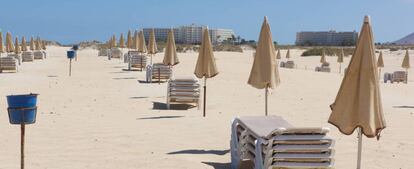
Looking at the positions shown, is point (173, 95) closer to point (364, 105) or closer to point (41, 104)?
point (41, 104)

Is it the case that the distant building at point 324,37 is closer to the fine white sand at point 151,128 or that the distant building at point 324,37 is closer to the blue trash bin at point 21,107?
the fine white sand at point 151,128

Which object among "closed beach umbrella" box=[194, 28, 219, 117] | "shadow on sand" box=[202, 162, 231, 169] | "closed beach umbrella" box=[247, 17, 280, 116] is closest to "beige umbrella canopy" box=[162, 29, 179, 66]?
"closed beach umbrella" box=[194, 28, 219, 117]

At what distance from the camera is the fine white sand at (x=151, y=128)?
6.84 metres

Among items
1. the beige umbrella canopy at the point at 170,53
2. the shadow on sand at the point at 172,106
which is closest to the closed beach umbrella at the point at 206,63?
the shadow on sand at the point at 172,106

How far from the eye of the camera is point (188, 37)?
5349 inches

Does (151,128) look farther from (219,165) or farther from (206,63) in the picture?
(219,165)

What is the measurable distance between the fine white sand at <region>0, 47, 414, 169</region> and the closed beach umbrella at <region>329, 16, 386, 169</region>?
5.09 feet

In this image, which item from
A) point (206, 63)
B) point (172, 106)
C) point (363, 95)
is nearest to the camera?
point (363, 95)

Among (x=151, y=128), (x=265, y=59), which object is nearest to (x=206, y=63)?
(x=151, y=128)

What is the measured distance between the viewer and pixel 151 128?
9.23m

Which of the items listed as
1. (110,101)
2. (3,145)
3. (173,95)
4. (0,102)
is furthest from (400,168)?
(0,102)

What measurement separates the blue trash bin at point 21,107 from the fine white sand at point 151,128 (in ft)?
4.74

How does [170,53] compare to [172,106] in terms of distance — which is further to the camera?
[170,53]

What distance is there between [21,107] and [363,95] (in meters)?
3.36
